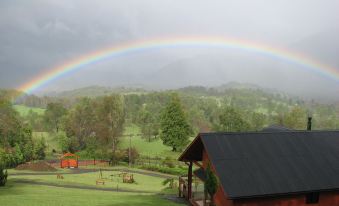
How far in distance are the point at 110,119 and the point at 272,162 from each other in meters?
66.0

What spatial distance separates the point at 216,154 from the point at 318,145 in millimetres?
7563

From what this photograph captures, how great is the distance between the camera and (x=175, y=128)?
85.5 meters

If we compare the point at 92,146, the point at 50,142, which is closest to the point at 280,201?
the point at 92,146

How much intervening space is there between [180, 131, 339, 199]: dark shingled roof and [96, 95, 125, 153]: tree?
61.3 m

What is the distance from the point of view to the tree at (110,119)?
8238 cm

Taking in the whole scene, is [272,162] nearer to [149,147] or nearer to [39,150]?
[39,150]

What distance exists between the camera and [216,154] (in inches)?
787

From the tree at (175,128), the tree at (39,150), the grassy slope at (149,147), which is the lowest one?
the grassy slope at (149,147)

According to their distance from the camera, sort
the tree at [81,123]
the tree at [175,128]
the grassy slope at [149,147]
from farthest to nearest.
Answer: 1. the tree at [81,123]
2. the grassy slope at [149,147]
3. the tree at [175,128]

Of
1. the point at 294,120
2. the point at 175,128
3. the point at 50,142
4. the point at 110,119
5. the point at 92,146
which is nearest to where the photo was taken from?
the point at 92,146

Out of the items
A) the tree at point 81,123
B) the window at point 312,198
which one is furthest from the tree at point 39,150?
the window at point 312,198

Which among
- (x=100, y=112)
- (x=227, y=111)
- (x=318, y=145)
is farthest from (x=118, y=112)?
(x=318, y=145)

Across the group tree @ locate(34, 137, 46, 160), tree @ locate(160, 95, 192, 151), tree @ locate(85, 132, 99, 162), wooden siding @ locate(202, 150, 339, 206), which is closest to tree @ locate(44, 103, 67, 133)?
tree @ locate(85, 132, 99, 162)

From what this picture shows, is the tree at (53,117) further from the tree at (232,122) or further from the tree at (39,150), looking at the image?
the tree at (232,122)
